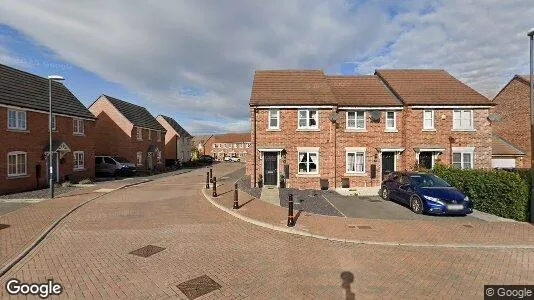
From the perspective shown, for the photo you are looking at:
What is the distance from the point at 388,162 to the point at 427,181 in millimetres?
6828

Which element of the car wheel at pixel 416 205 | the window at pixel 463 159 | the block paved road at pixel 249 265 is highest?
the window at pixel 463 159

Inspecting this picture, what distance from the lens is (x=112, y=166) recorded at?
1091 inches

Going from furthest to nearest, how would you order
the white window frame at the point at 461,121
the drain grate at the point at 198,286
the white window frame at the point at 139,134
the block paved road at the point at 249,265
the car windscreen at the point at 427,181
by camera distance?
1. the white window frame at the point at 139,134
2. the white window frame at the point at 461,121
3. the car windscreen at the point at 427,181
4. the block paved road at the point at 249,265
5. the drain grate at the point at 198,286

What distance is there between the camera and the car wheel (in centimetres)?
1151

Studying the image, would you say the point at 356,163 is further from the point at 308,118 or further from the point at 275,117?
the point at 275,117

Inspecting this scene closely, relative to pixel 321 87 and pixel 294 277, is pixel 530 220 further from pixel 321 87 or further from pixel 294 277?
pixel 321 87

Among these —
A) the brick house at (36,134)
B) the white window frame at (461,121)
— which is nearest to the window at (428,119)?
the white window frame at (461,121)

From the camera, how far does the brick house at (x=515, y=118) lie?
25.0 meters

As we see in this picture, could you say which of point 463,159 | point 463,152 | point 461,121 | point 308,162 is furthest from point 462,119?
point 308,162

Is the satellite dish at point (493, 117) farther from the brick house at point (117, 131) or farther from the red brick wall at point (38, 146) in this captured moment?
the brick house at point (117, 131)

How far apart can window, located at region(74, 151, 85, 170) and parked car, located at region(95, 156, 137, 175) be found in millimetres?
3446

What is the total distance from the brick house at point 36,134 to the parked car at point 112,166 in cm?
231

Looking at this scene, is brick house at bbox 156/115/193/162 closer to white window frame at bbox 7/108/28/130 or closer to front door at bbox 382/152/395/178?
white window frame at bbox 7/108/28/130

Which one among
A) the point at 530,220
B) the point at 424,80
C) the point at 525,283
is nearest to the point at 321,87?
the point at 424,80
